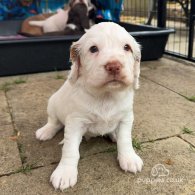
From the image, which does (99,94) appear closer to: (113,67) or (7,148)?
(113,67)

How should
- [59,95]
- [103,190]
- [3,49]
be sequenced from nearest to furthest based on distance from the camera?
1. [103,190]
2. [59,95]
3. [3,49]

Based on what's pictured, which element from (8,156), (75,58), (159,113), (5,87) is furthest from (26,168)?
(5,87)

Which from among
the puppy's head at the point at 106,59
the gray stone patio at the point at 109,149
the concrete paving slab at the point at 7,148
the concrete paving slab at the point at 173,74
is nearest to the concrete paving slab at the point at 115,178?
the gray stone patio at the point at 109,149

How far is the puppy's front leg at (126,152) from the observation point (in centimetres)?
202

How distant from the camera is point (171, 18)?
6.57 meters

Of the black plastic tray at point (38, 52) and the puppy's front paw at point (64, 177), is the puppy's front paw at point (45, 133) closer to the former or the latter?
the puppy's front paw at point (64, 177)

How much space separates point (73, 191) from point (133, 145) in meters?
0.67

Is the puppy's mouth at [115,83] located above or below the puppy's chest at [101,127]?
above

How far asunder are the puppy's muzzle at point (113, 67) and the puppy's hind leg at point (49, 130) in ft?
3.04

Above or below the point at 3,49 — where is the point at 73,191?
below

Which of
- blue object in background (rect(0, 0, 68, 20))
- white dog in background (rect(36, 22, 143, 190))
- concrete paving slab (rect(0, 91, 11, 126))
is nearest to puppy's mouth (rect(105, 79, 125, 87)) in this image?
white dog in background (rect(36, 22, 143, 190))

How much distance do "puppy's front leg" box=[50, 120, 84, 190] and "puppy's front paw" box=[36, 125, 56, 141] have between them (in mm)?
490

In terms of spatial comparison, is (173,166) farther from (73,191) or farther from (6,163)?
(6,163)

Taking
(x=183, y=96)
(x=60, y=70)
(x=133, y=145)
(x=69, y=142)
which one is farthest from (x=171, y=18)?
(x=69, y=142)
